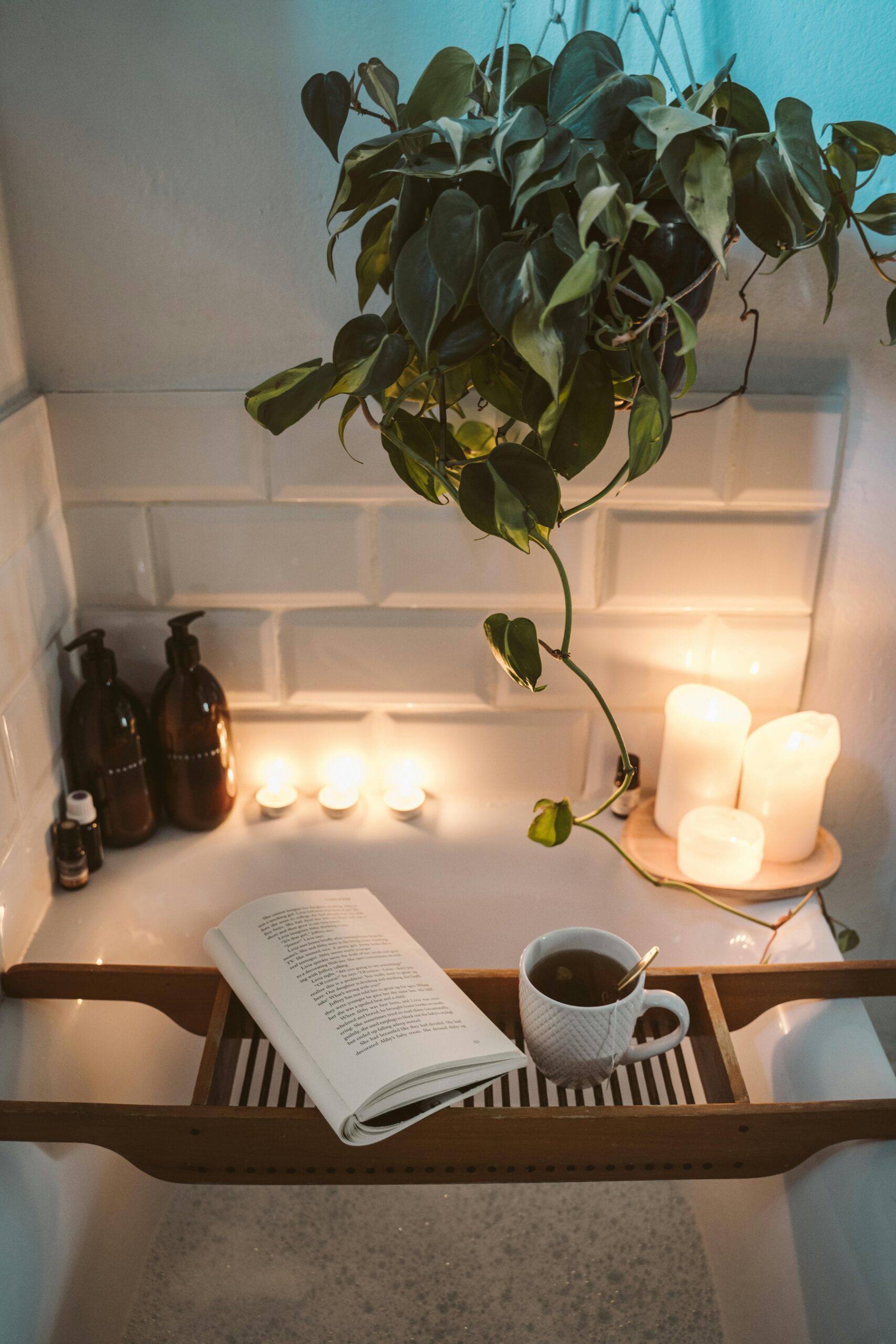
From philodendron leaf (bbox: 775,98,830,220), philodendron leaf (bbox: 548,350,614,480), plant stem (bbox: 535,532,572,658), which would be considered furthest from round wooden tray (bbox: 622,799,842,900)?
philodendron leaf (bbox: 775,98,830,220)

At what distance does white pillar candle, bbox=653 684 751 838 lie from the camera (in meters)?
1.08

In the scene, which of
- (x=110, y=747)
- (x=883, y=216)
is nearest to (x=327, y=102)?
(x=883, y=216)

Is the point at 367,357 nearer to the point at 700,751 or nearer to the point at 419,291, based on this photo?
the point at 419,291

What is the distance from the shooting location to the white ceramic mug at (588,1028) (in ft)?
2.45

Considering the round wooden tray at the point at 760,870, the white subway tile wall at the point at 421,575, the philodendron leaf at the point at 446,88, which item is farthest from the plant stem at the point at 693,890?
the philodendron leaf at the point at 446,88

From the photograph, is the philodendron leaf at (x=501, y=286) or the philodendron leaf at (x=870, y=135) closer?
the philodendron leaf at (x=501, y=286)

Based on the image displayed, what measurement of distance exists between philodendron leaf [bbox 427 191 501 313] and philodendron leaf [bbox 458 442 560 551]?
0.34ft

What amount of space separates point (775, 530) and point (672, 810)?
1.04 ft

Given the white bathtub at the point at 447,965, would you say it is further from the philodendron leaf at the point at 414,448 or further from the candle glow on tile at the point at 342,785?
the philodendron leaf at the point at 414,448

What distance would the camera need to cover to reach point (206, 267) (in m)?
1.00

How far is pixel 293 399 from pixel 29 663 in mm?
454

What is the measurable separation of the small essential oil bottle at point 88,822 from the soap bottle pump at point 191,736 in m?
0.09

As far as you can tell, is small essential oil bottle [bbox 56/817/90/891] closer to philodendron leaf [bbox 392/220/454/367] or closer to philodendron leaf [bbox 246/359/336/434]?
philodendron leaf [bbox 246/359/336/434]

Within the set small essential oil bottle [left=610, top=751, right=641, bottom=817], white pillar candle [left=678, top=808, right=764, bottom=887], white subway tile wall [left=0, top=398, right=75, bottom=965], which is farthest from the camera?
small essential oil bottle [left=610, top=751, right=641, bottom=817]
